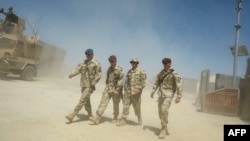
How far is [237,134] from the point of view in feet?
13.4

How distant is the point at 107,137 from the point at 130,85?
6.00 ft

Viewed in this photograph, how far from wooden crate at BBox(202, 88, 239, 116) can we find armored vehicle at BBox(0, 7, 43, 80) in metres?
10.4

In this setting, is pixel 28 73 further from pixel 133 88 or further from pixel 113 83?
pixel 133 88

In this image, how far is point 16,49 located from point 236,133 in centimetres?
1303

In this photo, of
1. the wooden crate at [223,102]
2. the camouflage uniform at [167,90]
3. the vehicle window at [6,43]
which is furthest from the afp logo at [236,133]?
the vehicle window at [6,43]

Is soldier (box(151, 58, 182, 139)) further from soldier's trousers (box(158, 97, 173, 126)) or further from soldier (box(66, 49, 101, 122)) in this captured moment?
soldier (box(66, 49, 101, 122))

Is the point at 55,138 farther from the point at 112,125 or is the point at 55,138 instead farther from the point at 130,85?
the point at 130,85

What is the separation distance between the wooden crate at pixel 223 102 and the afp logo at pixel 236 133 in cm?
718

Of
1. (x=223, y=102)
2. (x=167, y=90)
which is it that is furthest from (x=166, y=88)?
(x=223, y=102)

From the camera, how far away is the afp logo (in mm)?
4066

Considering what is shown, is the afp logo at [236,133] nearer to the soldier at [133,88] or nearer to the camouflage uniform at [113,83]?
the soldier at [133,88]

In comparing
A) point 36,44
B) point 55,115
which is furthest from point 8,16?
point 55,115

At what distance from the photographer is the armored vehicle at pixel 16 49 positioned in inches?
538

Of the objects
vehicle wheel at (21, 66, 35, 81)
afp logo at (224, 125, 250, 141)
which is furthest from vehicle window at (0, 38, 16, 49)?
afp logo at (224, 125, 250, 141)
